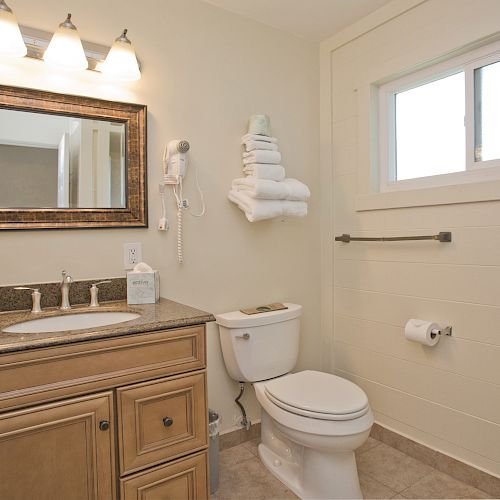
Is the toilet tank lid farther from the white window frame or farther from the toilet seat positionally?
the white window frame

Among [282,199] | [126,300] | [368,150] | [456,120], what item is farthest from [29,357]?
[456,120]

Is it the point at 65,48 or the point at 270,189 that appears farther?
the point at 270,189

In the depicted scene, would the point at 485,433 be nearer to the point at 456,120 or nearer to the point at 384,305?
the point at 384,305

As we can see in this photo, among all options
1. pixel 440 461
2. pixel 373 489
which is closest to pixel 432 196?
pixel 440 461

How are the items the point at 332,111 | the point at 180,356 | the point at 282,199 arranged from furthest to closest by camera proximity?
the point at 332,111
the point at 282,199
the point at 180,356

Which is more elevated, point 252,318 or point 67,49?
point 67,49

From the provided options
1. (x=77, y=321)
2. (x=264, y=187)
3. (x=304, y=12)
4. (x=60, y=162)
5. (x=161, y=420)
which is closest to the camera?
(x=161, y=420)

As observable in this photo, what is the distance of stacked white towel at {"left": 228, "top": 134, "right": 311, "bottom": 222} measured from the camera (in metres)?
1.98

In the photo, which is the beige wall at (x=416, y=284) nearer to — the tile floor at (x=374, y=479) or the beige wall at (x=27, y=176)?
the tile floor at (x=374, y=479)

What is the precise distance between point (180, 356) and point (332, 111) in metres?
1.76

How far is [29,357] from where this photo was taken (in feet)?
3.66

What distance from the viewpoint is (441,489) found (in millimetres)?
1753

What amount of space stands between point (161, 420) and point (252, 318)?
720 millimetres

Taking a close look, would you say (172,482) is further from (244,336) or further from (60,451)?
(244,336)
